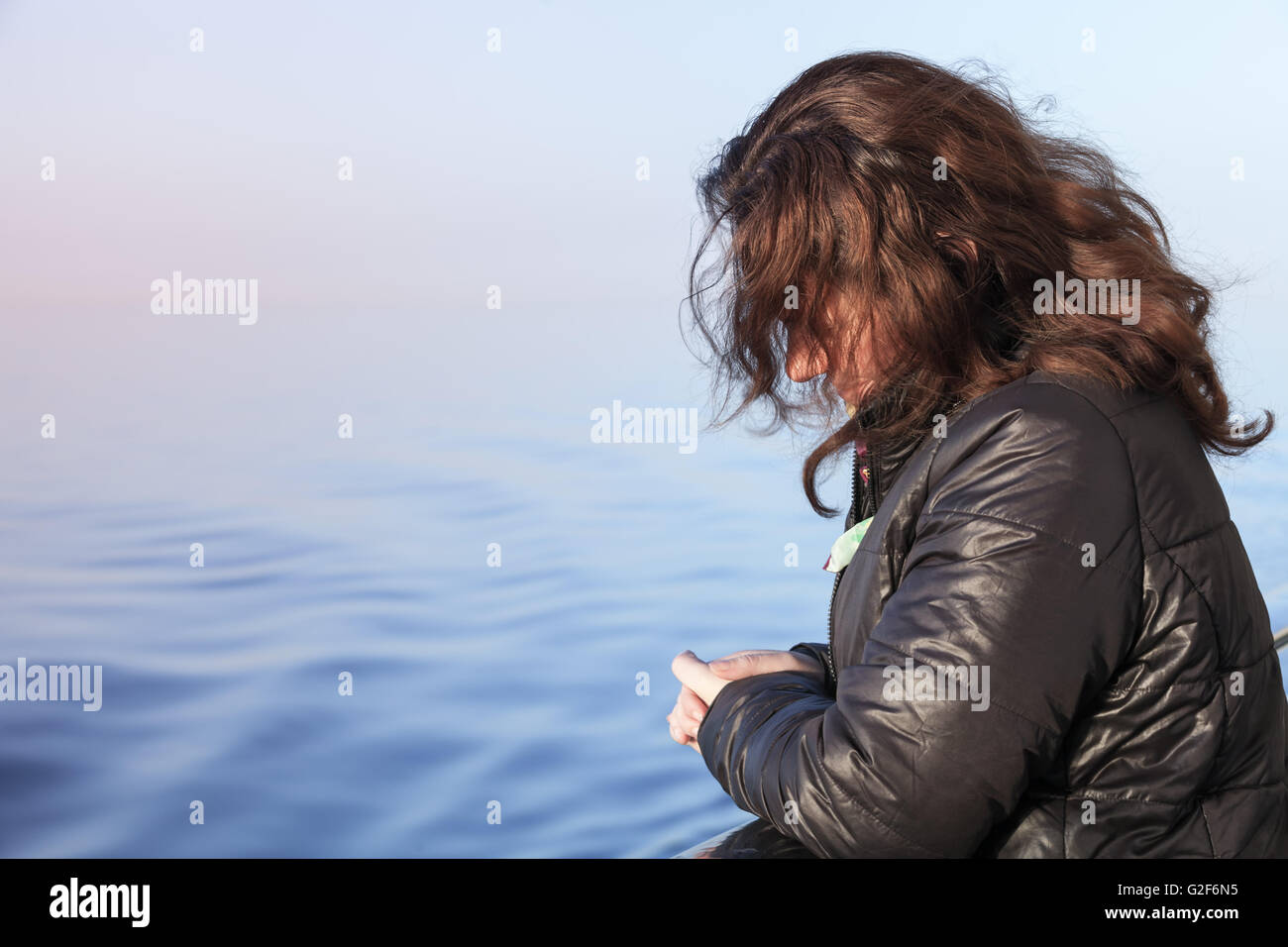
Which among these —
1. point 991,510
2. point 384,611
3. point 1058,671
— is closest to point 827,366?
point 991,510

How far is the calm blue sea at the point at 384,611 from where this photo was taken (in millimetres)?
3738

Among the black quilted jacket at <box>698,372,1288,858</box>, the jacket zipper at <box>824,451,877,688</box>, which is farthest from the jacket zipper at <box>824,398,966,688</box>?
the black quilted jacket at <box>698,372,1288,858</box>

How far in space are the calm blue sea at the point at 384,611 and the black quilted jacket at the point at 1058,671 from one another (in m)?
0.68

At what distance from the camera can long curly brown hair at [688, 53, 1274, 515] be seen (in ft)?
3.84

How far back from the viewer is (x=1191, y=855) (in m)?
1.03

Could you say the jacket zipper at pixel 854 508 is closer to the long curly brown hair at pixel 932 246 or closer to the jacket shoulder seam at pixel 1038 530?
the long curly brown hair at pixel 932 246

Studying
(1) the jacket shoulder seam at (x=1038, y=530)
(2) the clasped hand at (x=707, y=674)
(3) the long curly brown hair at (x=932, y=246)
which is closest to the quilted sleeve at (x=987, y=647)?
(1) the jacket shoulder seam at (x=1038, y=530)

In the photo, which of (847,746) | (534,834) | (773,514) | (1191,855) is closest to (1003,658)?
(847,746)

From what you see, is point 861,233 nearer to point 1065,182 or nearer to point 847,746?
point 1065,182

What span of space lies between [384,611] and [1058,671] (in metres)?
5.01

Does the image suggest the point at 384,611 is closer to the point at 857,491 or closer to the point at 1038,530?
the point at 857,491

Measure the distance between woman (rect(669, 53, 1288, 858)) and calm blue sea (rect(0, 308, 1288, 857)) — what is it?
0.51m

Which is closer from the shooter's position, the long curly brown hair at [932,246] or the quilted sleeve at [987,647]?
the quilted sleeve at [987,647]
